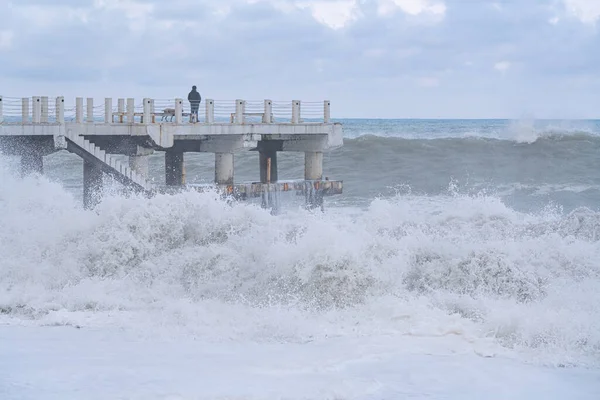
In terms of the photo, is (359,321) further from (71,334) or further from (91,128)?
(91,128)

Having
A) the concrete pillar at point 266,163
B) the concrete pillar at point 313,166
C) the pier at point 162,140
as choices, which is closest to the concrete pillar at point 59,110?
the pier at point 162,140

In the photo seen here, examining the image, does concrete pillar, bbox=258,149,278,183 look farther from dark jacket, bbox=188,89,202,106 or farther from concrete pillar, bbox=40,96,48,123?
concrete pillar, bbox=40,96,48,123

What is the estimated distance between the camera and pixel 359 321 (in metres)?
9.88

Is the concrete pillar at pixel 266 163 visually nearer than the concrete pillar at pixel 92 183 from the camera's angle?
No

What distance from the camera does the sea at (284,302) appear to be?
7809 millimetres

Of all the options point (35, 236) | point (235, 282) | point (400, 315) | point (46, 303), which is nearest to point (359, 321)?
point (400, 315)

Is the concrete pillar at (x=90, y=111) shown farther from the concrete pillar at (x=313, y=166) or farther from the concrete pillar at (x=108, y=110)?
the concrete pillar at (x=313, y=166)

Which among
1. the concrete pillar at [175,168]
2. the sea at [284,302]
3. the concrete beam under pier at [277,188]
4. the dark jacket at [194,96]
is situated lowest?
the sea at [284,302]

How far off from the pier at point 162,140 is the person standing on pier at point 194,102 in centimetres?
5

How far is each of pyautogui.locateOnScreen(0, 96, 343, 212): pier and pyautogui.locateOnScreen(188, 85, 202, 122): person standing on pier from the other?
0.05 metres

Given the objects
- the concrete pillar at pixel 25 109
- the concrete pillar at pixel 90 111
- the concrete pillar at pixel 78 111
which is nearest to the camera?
the concrete pillar at pixel 25 109

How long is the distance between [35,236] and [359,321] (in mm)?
6315

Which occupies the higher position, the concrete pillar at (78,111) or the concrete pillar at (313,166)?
the concrete pillar at (78,111)

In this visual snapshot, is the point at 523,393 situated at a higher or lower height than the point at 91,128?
lower
